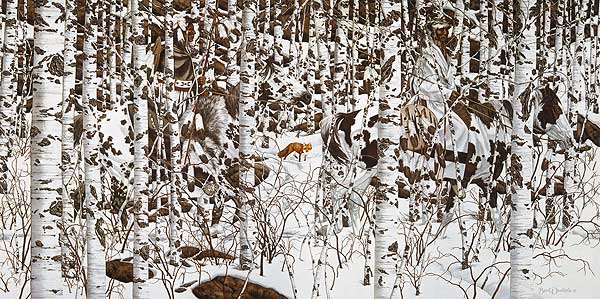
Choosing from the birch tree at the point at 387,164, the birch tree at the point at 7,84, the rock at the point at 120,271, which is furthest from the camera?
the birch tree at the point at 7,84

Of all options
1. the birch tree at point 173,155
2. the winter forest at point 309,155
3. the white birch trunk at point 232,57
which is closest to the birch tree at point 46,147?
the winter forest at point 309,155

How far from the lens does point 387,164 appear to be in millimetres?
3570

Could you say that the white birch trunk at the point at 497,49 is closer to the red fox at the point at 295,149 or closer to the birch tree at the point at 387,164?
the birch tree at the point at 387,164

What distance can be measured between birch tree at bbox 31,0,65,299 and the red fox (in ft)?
4.63

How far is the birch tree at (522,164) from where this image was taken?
368 centimetres

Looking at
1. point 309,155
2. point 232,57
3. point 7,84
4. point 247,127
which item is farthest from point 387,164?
point 7,84

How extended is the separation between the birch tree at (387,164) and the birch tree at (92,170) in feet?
4.75

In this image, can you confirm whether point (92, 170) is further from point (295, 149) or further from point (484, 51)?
point (484, 51)

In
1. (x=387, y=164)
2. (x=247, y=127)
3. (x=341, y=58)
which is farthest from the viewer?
(x=341, y=58)

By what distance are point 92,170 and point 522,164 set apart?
230cm

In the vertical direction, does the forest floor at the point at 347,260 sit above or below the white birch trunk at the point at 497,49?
below

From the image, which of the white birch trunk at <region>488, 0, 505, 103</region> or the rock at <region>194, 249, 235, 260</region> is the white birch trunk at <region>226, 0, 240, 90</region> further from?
the white birch trunk at <region>488, 0, 505, 103</region>

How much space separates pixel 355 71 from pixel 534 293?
69.1 inches
